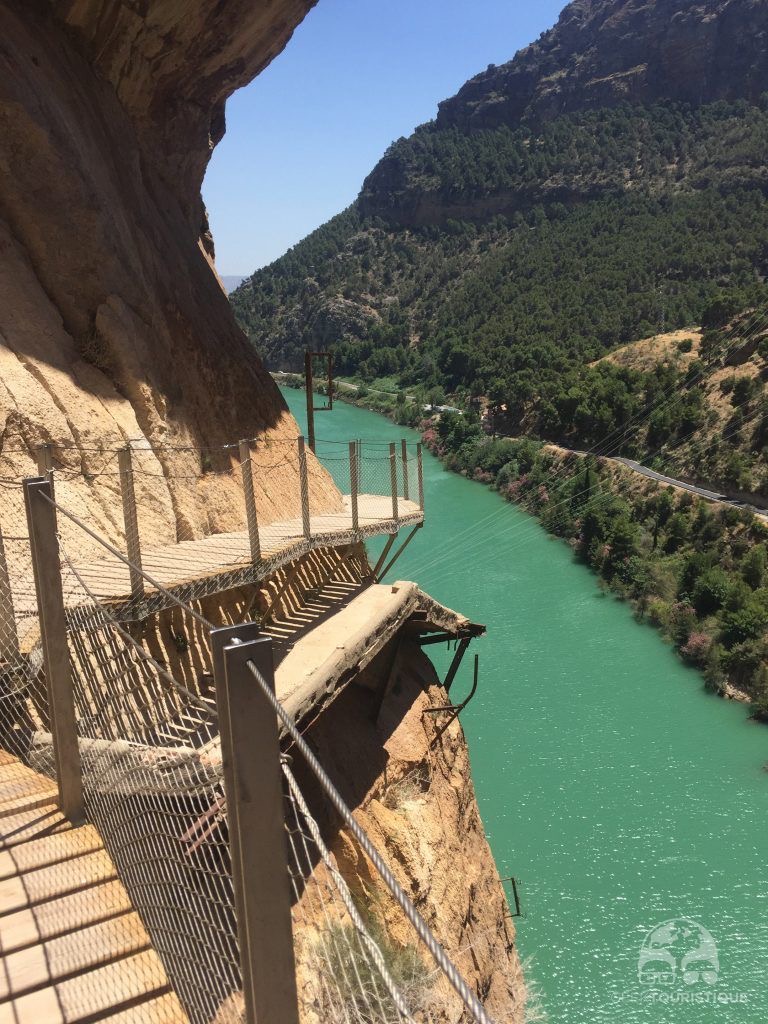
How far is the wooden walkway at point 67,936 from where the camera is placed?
8.79ft

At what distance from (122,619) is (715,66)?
116 metres

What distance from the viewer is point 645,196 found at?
8094cm

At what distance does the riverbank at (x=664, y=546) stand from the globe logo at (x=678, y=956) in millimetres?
9594

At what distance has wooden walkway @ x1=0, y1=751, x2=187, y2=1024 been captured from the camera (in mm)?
2680

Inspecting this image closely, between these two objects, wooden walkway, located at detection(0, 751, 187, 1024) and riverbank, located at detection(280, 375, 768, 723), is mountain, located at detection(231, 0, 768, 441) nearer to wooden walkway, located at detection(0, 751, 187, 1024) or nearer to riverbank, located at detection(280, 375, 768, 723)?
riverbank, located at detection(280, 375, 768, 723)

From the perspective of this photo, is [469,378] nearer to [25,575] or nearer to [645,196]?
[645,196]

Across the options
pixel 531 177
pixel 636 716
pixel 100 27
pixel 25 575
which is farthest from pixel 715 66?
pixel 25 575

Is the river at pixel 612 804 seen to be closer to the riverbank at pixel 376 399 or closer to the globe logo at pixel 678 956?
the globe logo at pixel 678 956

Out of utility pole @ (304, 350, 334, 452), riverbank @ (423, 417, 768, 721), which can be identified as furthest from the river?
utility pole @ (304, 350, 334, 452)

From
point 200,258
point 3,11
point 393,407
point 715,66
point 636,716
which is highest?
point 715,66

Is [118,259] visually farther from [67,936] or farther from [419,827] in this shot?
[67,936]

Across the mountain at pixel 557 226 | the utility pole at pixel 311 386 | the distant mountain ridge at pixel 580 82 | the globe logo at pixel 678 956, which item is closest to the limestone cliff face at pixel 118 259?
the utility pole at pixel 311 386

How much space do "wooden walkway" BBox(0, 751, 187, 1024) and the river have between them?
37.4 ft

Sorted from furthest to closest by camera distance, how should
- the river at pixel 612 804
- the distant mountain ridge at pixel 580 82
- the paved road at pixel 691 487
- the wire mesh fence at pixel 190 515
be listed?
1. the distant mountain ridge at pixel 580 82
2. the paved road at pixel 691 487
3. the river at pixel 612 804
4. the wire mesh fence at pixel 190 515
